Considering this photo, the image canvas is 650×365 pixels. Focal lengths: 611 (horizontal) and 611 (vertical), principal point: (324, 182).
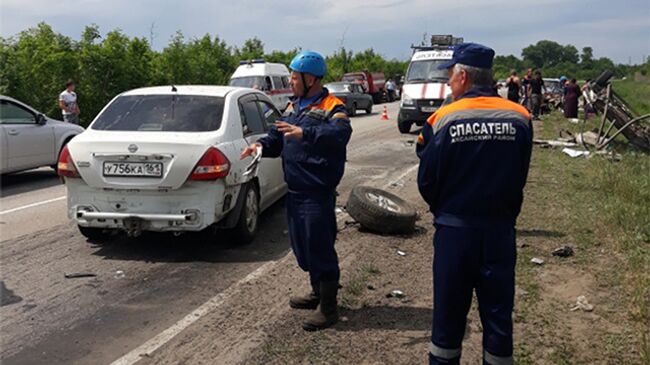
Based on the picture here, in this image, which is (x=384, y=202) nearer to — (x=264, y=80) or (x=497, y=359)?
(x=497, y=359)

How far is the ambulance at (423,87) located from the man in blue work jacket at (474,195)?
1418cm

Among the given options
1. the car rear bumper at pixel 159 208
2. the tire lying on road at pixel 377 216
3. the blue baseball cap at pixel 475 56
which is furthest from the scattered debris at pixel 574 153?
the blue baseball cap at pixel 475 56

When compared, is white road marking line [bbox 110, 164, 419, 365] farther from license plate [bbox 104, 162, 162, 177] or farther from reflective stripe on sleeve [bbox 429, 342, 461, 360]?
reflective stripe on sleeve [bbox 429, 342, 461, 360]

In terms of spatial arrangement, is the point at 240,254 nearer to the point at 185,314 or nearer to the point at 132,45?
the point at 185,314

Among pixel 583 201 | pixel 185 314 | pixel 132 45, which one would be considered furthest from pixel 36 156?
pixel 132 45

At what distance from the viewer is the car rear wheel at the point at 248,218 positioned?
633 centimetres

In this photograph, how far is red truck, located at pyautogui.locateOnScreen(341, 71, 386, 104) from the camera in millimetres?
38969

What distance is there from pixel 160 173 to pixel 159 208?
35 cm

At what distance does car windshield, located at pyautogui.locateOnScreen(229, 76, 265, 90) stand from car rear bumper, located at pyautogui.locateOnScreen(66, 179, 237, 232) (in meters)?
16.4

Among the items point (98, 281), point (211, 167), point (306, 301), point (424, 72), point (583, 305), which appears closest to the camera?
point (306, 301)

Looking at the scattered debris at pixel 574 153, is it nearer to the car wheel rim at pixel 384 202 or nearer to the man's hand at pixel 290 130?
the car wheel rim at pixel 384 202

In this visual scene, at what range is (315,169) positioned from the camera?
4.29 metres

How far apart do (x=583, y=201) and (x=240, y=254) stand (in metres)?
5.30

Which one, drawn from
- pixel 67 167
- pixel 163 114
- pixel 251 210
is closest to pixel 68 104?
pixel 163 114
